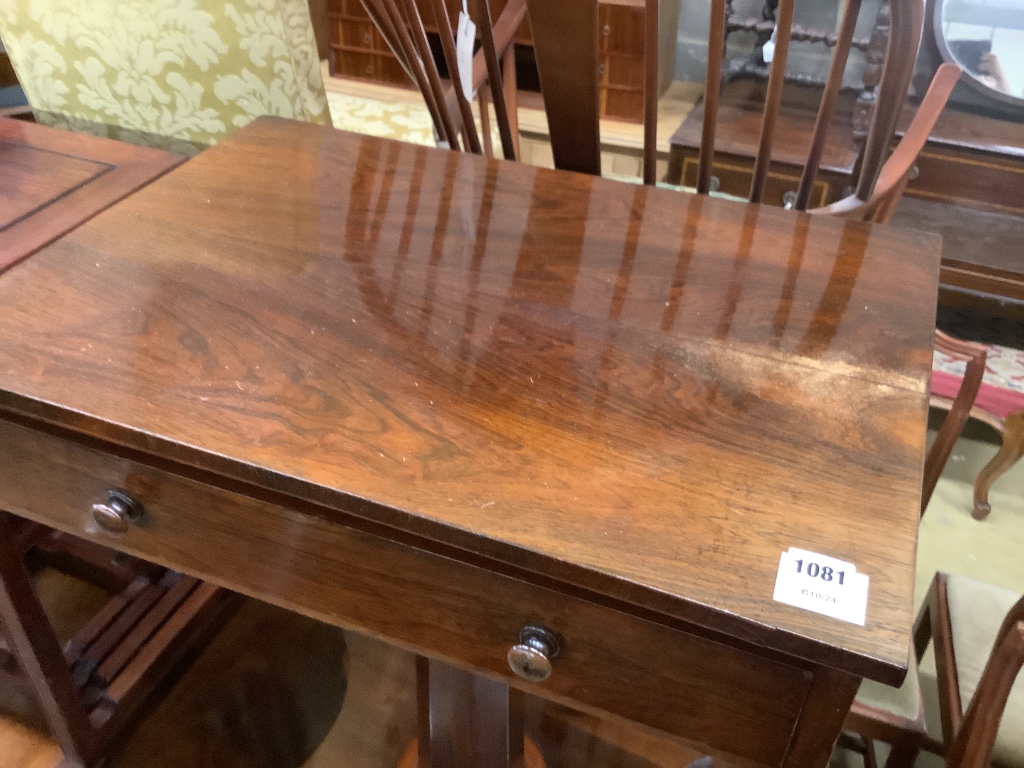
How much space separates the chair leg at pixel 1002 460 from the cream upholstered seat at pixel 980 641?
601mm

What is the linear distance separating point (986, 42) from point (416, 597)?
1.79 meters

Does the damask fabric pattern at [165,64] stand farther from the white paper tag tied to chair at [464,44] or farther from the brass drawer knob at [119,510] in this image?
the brass drawer knob at [119,510]

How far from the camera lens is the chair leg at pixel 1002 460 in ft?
4.60

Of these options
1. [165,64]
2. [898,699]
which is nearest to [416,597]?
[898,699]

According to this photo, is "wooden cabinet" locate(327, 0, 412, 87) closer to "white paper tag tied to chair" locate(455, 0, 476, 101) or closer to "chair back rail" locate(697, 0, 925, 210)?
"white paper tag tied to chair" locate(455, 0, 476, 101)

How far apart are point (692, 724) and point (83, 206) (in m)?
0.94

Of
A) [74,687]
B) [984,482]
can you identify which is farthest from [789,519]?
[984,482]

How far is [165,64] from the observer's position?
1.24m

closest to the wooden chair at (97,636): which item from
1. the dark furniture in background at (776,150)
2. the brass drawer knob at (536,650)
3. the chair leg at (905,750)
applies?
the brass drawer knob at (536,650)

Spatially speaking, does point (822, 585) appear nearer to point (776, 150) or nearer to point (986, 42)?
point (776, 150)

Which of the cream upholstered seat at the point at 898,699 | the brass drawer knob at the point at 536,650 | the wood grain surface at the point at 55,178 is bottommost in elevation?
the cream upholstered seat at the point at 898,699

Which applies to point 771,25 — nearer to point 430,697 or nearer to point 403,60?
point 403,60

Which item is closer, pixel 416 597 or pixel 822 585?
pixel 822 585

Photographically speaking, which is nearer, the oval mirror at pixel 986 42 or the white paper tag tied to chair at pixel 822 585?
the white paper tag tied to chair at pixel 822 585
